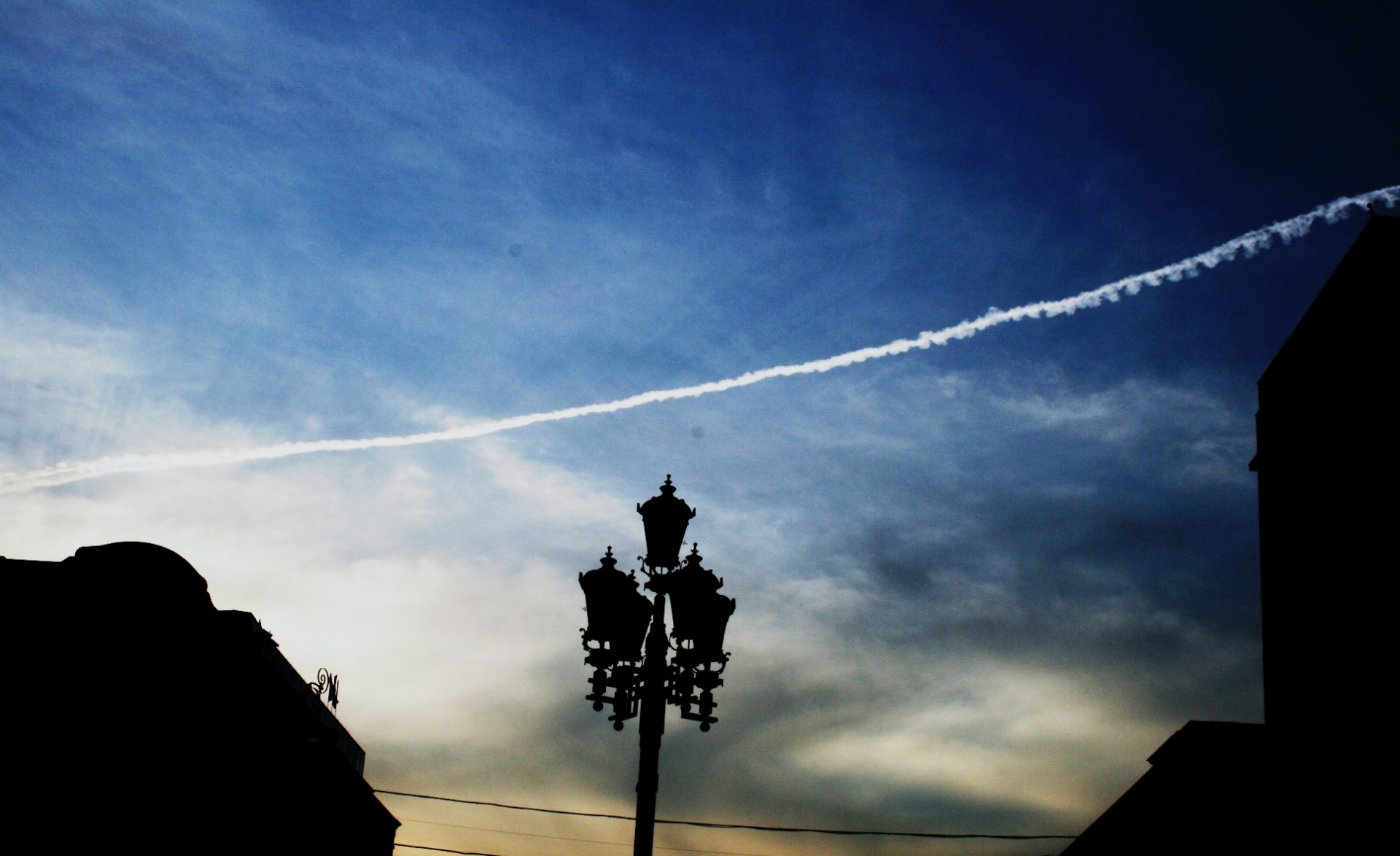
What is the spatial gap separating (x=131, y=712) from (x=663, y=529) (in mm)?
15619

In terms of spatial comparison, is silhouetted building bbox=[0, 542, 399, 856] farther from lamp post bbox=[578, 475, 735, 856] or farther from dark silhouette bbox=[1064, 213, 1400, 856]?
dark silhouette bbox=[1064, 213, 1400, 856]

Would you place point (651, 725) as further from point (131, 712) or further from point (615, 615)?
point (131, 712)

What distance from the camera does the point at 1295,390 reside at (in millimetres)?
20875

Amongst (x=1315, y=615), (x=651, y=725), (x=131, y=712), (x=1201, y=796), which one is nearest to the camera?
(x=651, y=725)

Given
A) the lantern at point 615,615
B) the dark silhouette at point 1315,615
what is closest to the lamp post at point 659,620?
the lantern at point 615,615

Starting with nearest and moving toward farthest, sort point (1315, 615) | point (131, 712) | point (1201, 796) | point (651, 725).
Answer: point (651, 725), point (131, 712), point (1201, 796), point (1315, 615)

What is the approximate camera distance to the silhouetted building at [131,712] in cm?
1809

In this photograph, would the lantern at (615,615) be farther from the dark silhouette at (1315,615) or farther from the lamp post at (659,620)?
the dark silhouette at (1315,615)

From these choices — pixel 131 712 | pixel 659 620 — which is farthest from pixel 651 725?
pixel 131 712

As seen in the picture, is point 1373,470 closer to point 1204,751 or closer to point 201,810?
point 1204,751

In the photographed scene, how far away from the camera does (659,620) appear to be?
9.02 m

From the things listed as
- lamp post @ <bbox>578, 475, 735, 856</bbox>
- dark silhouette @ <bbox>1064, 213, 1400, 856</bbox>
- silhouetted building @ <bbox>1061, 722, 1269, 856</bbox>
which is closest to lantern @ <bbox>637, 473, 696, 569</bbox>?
lamp post @ <bbox>578, 475, 735, 856</bbox>

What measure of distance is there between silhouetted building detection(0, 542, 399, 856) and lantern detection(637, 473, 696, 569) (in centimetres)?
1537

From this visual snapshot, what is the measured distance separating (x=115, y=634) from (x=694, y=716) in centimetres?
1601
